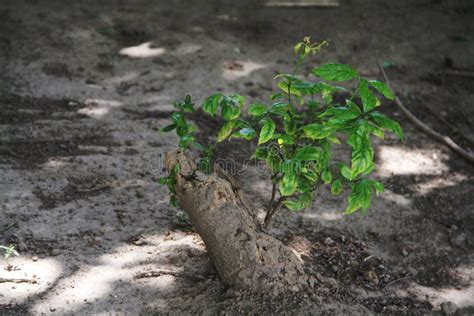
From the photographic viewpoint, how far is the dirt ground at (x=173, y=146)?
2979 millimetres

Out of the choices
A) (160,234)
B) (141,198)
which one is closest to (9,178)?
(141,198)

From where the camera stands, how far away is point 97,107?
4676mm

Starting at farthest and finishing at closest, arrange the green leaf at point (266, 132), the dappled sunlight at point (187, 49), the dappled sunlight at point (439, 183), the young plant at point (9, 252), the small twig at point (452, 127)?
the dappled sunlight at point (187, 49)
the small twig at point (452, 127)
the dappled sunlight at point (439, 183)
the young plant at point (9, 252)
the green leaf at point (266, 132)

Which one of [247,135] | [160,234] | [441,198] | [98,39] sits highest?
Answer: [247,135]

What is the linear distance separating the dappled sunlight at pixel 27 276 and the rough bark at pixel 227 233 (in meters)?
0.71

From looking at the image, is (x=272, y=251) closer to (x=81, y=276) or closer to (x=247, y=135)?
(x=247, y=135)

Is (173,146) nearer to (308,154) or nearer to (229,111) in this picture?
(229,111)

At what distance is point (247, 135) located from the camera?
8.84ft

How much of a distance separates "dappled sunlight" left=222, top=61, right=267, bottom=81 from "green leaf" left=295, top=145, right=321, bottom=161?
8.73 feet

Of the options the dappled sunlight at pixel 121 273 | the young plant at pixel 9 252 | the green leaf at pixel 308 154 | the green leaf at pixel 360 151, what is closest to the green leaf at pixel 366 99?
the green leaf at pixel 360 151

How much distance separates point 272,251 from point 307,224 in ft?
2.61

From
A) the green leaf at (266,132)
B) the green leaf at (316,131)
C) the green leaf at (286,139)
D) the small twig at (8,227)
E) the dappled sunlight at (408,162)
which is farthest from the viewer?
the dappled sunlight at (408,162)

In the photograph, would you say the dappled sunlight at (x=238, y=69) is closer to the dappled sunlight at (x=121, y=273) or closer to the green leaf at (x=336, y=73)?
the dappled sunlight at (x=121, y=273)

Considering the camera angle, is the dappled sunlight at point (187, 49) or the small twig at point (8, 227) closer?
the small twig at point (8, 227)
